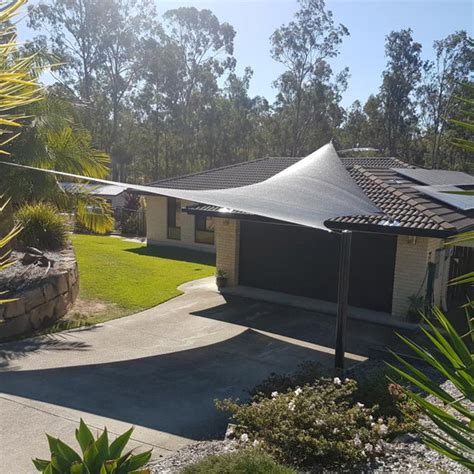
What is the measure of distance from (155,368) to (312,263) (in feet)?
22.1

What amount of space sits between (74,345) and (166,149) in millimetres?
41255

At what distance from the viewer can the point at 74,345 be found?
9.48 meters

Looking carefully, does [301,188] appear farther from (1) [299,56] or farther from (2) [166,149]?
(2) [166,149]

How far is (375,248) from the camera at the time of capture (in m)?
12.9

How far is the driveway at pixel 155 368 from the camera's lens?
6305 millimetres

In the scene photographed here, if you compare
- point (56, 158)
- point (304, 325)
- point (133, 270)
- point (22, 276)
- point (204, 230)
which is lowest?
point (133, 270)

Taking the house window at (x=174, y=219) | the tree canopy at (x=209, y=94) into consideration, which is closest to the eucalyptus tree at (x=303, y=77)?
the tree canopy at (x=209, y=94)

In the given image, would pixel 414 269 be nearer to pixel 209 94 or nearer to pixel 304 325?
pixel 304 325

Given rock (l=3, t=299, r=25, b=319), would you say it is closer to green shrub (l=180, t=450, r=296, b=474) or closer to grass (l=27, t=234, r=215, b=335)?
grass (l=27, t=234, r=215, b=335)

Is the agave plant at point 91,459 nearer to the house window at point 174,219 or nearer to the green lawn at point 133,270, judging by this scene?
the green lawn at point 133,270

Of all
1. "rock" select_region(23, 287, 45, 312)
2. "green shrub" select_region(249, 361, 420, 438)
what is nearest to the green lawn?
"rock" select_region(23, 287, 45, 312)

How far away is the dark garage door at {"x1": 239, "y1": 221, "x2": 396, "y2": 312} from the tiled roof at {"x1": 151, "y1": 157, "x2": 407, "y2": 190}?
9.39 ft

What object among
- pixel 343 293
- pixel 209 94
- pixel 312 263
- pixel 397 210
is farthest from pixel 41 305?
pixel 209 94

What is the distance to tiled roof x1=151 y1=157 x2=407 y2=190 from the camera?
17750 millimetres
